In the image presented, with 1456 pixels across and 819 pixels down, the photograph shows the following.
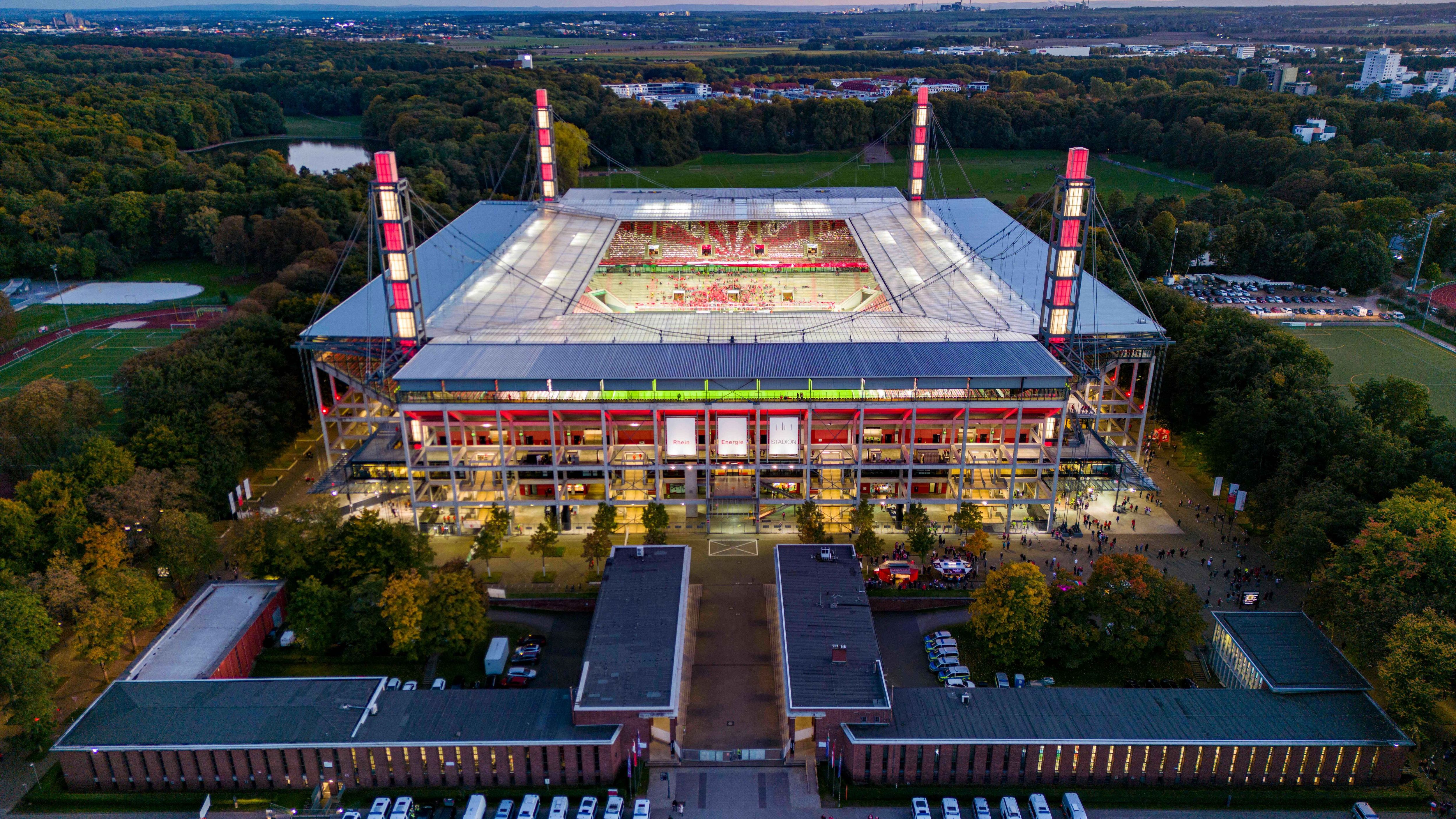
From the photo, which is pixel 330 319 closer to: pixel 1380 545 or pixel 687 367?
pixel 687 367

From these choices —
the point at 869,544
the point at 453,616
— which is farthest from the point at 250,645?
the point at 869,544

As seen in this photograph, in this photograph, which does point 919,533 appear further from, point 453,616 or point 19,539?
point 19,539

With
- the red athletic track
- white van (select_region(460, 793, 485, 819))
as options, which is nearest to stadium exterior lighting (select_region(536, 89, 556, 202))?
the red athletic track

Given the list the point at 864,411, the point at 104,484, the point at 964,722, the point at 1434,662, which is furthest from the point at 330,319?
the point at 1434,662

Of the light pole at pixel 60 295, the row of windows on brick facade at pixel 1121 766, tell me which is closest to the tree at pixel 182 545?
the row of windows on brick facade at pixel 1121 766

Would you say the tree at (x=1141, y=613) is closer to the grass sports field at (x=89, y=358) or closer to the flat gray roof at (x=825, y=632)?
the flat gray roof at (x=825, y=632)

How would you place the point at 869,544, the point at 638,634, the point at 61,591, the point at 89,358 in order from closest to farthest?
1. the point at 61,591
2. the point at 638,634
3. the point at 869,544
4. the point at 89,358

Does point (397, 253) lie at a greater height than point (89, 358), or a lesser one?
greater
